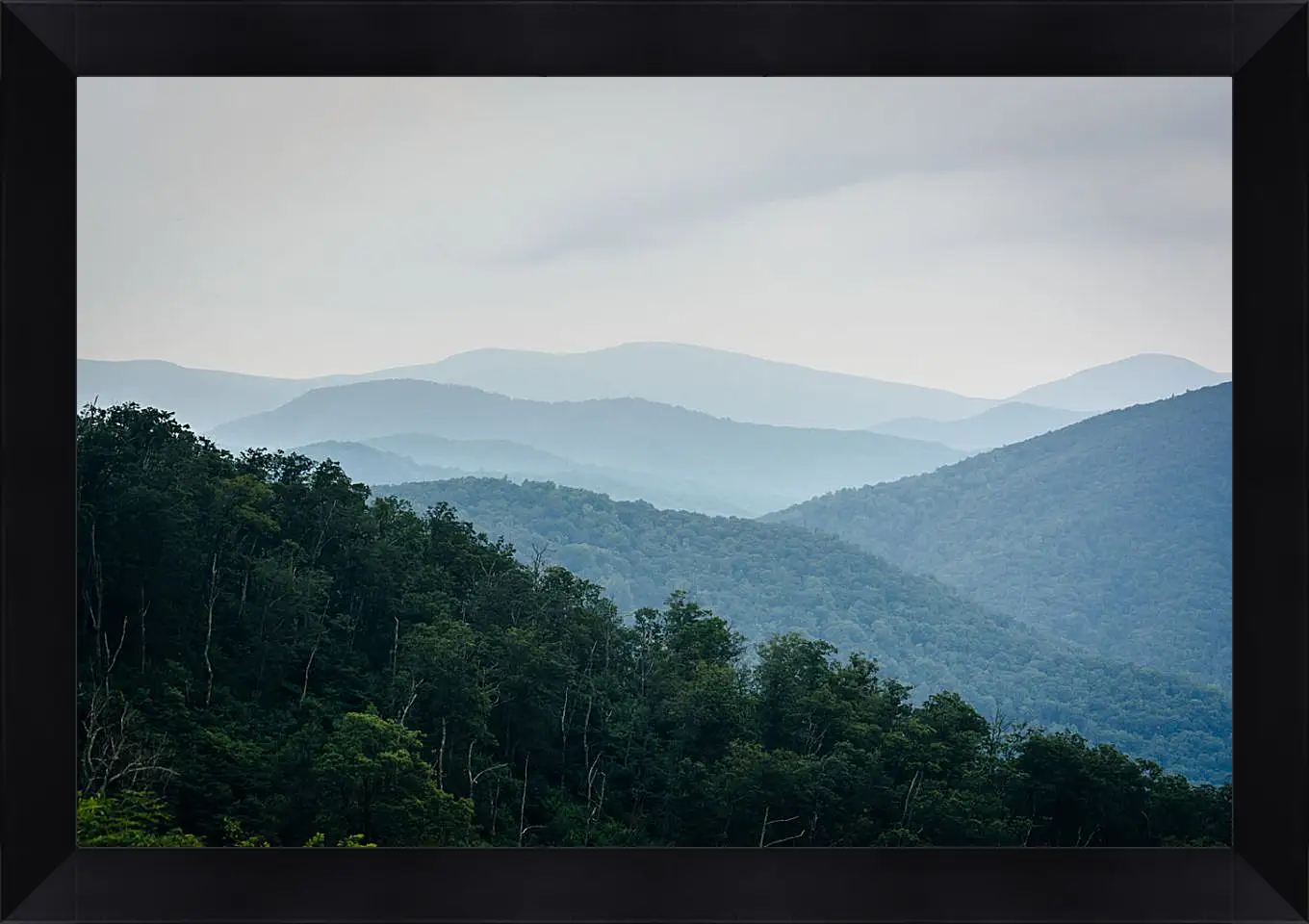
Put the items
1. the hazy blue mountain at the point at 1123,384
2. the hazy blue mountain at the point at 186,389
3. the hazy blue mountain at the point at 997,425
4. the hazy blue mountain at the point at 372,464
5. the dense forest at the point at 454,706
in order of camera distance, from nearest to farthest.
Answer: the dense forest at the point at 454,706, the hazy blue mountain at the point at 186,389, the hazy blue mountain at the point at 372,464, the hazy blue mountain at the point at 1123,384, the hazy blue mountain at the point at 997,425

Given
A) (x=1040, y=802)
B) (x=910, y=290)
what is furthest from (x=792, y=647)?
(x=910, y=290)

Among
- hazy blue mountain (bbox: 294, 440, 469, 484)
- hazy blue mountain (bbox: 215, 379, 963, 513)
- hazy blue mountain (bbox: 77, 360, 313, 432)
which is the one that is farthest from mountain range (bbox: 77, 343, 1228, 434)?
hazy blue mountain (bbox: 77, 360, 313, 432)

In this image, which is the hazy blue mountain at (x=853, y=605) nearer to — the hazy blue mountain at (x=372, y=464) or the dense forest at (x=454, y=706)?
the hazy blue mountain at (x=372, y=464)

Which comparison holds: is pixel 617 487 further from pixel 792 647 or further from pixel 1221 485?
pixel 1221 485

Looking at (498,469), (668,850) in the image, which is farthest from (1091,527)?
(668,850)

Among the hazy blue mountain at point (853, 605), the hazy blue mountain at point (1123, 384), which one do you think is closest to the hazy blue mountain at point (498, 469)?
the hazy blue mountain at point (853, 605)

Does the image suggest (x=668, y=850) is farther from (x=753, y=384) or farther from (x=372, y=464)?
(x=753, y=384)
